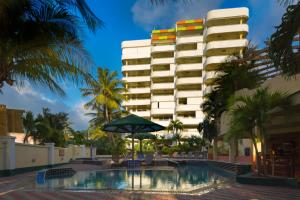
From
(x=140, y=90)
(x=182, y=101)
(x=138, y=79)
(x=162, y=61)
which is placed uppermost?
(x=162, y=61)

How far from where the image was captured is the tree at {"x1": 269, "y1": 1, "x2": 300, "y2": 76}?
7.01 metres

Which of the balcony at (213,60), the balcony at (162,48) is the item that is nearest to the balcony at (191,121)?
the balcony at (213,60)

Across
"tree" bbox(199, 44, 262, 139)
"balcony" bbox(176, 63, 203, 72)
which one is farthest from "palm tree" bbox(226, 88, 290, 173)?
"balcony" bbox(176, 63, 203, 72)

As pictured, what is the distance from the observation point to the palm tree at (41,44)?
6.02 m

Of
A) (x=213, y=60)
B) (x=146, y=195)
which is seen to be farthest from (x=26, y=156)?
(x=213, y=60)

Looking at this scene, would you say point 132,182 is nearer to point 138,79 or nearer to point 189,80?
point 189,80

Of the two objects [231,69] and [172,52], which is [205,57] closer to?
[172,52]

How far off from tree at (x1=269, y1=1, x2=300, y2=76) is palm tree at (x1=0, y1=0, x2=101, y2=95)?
4.06 metres

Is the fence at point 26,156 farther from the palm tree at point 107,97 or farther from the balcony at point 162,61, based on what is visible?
the balcony at point 162,61

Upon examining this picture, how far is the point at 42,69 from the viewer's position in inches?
268

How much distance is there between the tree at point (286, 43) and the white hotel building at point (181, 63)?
51569mm

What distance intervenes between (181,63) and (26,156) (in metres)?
53.6

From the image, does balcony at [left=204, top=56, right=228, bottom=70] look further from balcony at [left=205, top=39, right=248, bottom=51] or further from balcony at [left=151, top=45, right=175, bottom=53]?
balcony at [left=151, top=45, right=175, bottom=53]

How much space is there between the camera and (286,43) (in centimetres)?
728
